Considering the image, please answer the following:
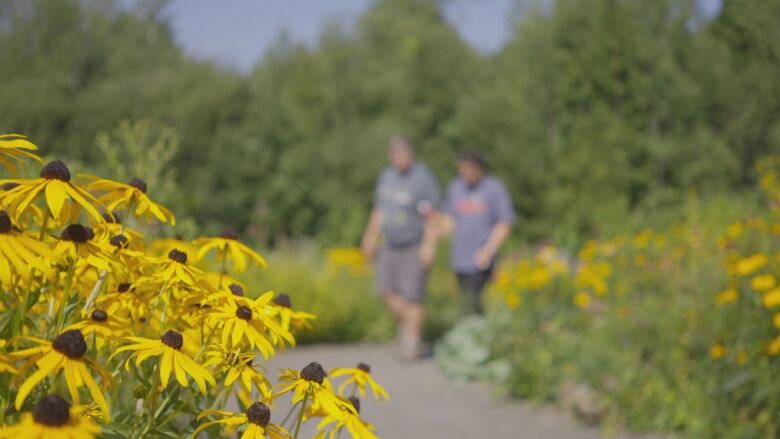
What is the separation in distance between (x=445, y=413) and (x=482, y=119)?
13908 millimetres

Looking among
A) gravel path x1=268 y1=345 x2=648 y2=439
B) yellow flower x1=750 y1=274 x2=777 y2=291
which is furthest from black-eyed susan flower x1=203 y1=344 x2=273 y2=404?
yellow flower x1=750 y1=274 x2=777 y2=291

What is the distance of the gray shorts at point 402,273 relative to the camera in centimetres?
626

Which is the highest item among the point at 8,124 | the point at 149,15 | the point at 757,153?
the point at 149,15

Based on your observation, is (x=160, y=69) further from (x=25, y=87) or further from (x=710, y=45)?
(x=710, y=45)

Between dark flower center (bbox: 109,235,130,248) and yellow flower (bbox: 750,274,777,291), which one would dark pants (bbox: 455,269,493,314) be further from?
dark flower center (bbox: 109,235,130,248)

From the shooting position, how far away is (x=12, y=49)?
47.2ft

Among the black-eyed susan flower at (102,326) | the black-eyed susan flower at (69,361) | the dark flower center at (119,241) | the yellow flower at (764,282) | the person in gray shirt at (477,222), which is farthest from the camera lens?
the person in gray shirt at (477,222)

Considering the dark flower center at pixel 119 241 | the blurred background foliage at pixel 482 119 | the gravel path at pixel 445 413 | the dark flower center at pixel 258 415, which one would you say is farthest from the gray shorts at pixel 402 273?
the dark flower center at pixel 258 415

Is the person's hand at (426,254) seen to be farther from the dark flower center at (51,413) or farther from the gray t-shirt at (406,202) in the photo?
the dark flower center at (51,413)

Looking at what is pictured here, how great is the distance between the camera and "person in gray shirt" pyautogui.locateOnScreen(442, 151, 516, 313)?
6.25 metres

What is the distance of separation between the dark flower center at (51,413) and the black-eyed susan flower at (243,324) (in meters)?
0.33

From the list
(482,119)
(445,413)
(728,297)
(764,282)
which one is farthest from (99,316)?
(482,119)

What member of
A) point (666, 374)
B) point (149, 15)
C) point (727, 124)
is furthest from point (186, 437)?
point (149, 15)

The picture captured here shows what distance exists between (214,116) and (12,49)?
13.3 ft
